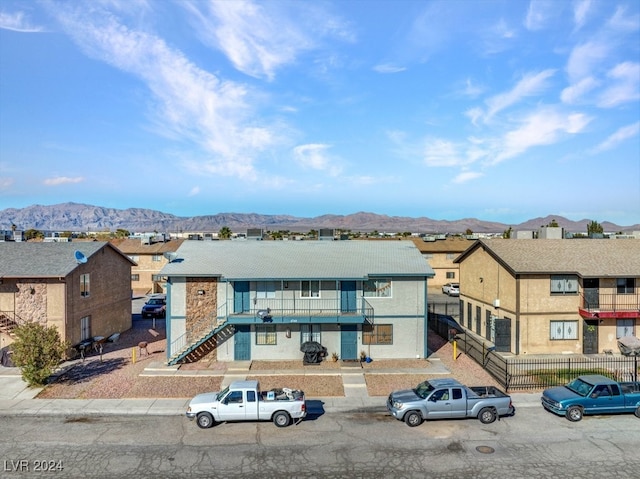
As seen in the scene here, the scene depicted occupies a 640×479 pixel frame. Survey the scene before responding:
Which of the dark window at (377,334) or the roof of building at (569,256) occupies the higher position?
the roof of building at (569,256)

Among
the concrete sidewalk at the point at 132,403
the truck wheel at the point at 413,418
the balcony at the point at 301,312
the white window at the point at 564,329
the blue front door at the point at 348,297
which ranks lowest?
the concrete sidewalk at the point at 132,403

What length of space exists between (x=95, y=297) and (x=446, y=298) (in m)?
36.9

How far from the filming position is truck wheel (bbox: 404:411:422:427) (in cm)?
1798

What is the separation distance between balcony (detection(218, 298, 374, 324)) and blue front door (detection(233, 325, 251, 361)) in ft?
3.35

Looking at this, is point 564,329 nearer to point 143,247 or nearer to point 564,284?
point 564,284

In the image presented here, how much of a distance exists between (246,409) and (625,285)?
82.0 ft

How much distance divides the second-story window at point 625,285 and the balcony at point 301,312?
52.1 ft

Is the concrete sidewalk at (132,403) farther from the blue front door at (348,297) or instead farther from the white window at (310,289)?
the white window at (310,289)

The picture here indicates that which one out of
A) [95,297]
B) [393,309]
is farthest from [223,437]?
[95,297]

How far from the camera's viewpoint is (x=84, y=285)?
1147 inches

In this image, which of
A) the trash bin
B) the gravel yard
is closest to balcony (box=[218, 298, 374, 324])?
the trash bin

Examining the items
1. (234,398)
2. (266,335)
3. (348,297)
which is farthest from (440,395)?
(266,335)

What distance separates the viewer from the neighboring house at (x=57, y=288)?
26844 mm

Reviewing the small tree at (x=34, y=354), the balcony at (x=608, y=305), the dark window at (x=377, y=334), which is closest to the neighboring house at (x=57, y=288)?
the small tree at (x=34, y=354)
